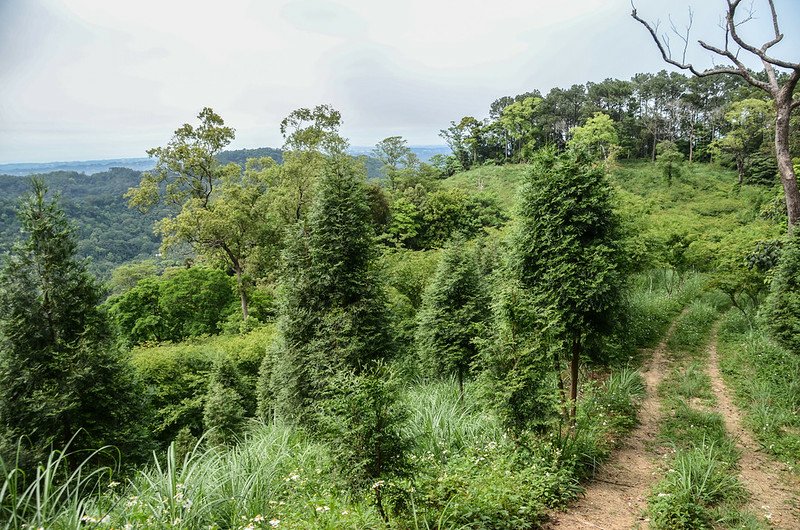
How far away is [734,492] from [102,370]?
347 inches

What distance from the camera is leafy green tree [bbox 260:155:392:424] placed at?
6941 mm

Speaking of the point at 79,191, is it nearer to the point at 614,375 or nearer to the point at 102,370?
the point at 102,370

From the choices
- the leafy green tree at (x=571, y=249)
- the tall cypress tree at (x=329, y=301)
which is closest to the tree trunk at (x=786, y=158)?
the leafy green tree at (x=571, y=249)

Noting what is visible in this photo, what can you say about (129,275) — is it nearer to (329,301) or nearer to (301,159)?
(301,159)

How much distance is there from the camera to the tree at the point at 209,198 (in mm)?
16766

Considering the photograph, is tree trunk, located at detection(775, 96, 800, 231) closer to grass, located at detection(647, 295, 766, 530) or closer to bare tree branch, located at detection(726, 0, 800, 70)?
bare tree branch, located at detection(726, 0, 800, 70)

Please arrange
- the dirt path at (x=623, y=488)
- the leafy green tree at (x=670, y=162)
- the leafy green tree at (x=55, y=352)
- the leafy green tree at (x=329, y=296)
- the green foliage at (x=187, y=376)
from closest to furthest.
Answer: the dirt path at (x=623, y=488), the leafy green tree at (x=55, y=352), the leafy green tree at (x=329, y=296), the green foliage at (x=187, y=376), the leafy green tree at (x=670, y=162)

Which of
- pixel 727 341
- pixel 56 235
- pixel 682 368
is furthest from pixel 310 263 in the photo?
pixel 727 341

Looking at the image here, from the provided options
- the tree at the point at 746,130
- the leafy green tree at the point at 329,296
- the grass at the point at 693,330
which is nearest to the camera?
the leafy green tree at the point at 329,296

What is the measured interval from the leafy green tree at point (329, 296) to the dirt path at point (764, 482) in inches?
201

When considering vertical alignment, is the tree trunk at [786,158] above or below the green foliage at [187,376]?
above

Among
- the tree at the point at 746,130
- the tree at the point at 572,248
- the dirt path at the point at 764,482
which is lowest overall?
the dirt path at the point at 764,482

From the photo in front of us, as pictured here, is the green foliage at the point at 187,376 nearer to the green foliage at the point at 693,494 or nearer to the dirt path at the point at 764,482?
the green foliage at the point at 693,494

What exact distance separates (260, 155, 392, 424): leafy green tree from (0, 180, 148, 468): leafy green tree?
2.60 metres
